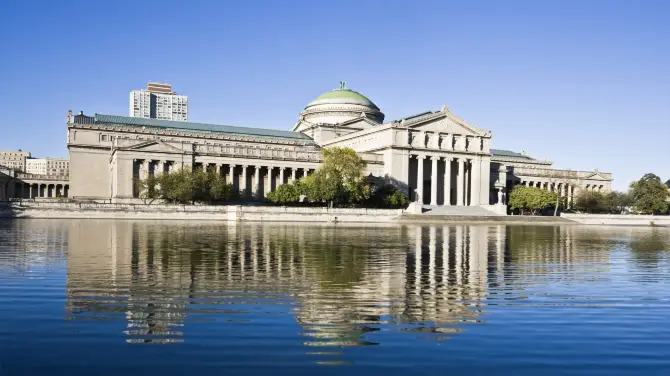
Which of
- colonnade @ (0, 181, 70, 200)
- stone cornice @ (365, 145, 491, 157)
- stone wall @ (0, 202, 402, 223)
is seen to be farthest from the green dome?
colonnade @ (0, 181, 70, 200)

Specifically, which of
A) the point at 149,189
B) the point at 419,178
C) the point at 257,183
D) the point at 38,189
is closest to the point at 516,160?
the point at 419,178

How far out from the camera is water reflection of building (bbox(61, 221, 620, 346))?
13672 millimetres

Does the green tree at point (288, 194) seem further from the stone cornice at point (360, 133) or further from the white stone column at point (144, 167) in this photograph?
the stone cornice at point (360, 133)

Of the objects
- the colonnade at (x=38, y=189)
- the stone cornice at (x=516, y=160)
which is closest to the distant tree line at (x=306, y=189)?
the stone cornice at (x=516, y=160)

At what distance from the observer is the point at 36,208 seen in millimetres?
74375

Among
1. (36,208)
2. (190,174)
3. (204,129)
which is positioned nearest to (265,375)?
(36,208)

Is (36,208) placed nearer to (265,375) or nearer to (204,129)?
(204,129)

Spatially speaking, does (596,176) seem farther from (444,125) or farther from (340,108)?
(340,108)

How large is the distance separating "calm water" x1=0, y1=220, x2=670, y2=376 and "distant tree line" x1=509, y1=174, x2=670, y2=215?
95.3 meters

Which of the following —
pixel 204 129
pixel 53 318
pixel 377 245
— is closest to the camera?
pixel 53 318

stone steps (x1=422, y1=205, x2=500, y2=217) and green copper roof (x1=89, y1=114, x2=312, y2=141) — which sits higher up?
green copper roof (x1=89, y1=114, x2=312, y2=141)

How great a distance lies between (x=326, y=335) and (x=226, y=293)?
5724 mm

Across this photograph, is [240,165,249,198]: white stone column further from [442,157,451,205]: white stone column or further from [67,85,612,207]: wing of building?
[442,157,451,205]: white stone column

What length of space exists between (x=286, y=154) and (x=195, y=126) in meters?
23.1
